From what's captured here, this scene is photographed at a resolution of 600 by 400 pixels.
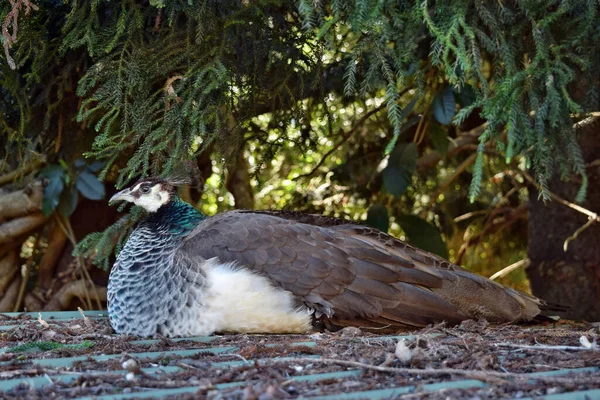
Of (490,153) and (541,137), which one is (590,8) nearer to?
(541,137)

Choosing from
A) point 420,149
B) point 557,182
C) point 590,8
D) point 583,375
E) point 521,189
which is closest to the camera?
point 583,375

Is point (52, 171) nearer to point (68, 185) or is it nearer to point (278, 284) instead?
point (68, 185)

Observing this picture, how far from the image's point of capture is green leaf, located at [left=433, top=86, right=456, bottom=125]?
15.8 ft

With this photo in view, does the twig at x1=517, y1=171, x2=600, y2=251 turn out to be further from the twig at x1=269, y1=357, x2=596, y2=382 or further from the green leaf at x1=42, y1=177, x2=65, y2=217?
the green leaf at x1=42, y1=177, x2=65, y2=217

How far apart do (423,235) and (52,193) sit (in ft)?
8.44

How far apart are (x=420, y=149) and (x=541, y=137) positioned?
315 cm

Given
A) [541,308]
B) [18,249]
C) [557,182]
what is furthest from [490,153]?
[18,249]

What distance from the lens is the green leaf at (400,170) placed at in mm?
5219

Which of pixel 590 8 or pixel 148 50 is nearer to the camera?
pixel 590 8

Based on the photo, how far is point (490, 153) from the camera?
667cm

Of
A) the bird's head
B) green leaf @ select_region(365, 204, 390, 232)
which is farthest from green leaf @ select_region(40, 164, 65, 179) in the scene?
green leaf @ select_region(365, 204, 390, 232)

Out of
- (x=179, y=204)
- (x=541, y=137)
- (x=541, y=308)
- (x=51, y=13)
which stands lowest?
(x=541, y=308)

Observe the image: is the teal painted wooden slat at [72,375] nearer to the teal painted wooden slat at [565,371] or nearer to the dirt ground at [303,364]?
the dirt ground at [303,364]

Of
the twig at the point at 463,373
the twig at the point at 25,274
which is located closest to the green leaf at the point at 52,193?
the twig at the point at 25,274
